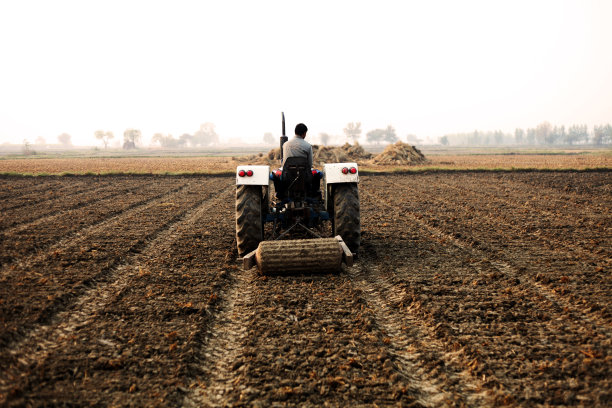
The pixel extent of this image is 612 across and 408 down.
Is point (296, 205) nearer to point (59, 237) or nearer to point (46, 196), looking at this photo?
point (59, 237)

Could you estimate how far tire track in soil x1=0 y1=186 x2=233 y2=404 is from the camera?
343 centimetres

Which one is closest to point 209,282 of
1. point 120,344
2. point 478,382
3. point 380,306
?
point 120,344

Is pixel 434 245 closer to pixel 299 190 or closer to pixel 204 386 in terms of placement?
pixel 299 190

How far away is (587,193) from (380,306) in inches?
529

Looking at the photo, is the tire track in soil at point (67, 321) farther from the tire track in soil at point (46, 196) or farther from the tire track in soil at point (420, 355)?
the tire track in soil at point (46, 196)

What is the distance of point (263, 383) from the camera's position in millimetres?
3420

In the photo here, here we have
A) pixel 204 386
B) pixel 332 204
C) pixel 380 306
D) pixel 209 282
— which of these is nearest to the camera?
pixel 204 386

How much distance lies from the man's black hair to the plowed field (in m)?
2.27

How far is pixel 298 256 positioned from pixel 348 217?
139 cm

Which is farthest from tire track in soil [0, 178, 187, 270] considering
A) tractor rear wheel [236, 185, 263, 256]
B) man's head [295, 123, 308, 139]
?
man's head [295, 123, 308, 139]

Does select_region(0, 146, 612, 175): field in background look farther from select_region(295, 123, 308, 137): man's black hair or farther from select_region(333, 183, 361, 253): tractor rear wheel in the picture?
select_region(333, 183, 361, 253): tractor rear wheel

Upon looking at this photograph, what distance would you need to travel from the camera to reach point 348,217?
6789mm

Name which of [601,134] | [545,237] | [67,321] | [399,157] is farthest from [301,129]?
[601,134]

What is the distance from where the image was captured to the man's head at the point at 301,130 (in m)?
6.74
